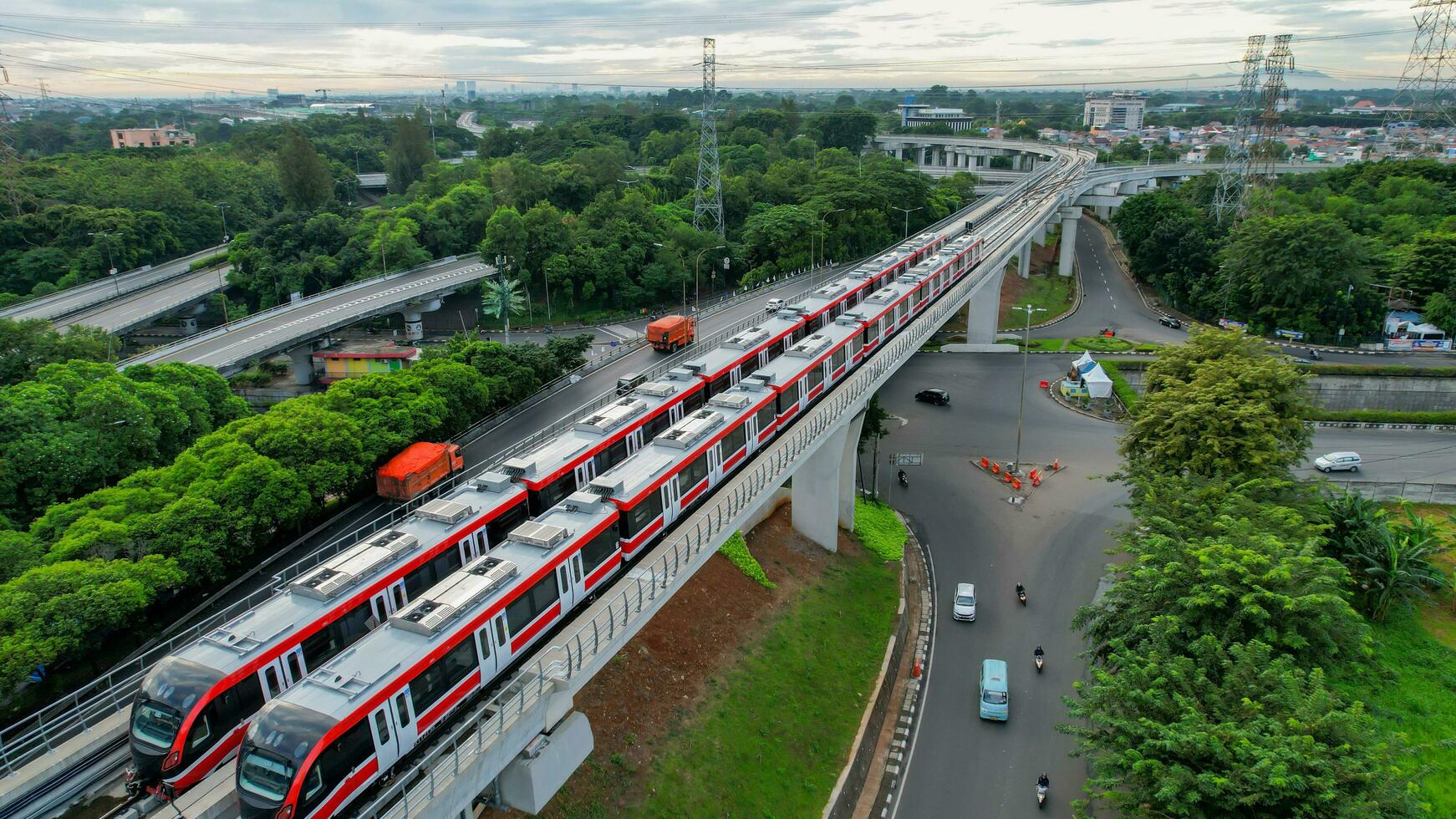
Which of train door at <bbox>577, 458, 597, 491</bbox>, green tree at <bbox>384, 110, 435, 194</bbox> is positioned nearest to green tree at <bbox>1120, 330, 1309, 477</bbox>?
train door at <bbox>577, 458, 597, 491</bbox>

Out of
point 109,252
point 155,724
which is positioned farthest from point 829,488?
point 109,252

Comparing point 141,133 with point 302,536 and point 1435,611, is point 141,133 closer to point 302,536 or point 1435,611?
point 302,536

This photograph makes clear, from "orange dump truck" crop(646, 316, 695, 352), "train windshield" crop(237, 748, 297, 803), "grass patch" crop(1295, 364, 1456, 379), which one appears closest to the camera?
"train windshield" crop(237, 748, 297, 803)

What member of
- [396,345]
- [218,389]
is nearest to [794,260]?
[396,345]

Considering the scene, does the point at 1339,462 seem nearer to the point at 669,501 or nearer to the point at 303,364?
the point at 669,501

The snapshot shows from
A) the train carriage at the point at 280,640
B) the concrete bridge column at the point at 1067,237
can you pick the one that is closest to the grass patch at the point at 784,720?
the train carriage at the point at 280,640

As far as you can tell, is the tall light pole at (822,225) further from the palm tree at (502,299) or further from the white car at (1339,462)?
the white car at (1339,462)

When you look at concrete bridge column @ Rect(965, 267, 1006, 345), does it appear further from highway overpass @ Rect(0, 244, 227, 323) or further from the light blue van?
highway overpass @ Rect(0, 244, 227, 323)
